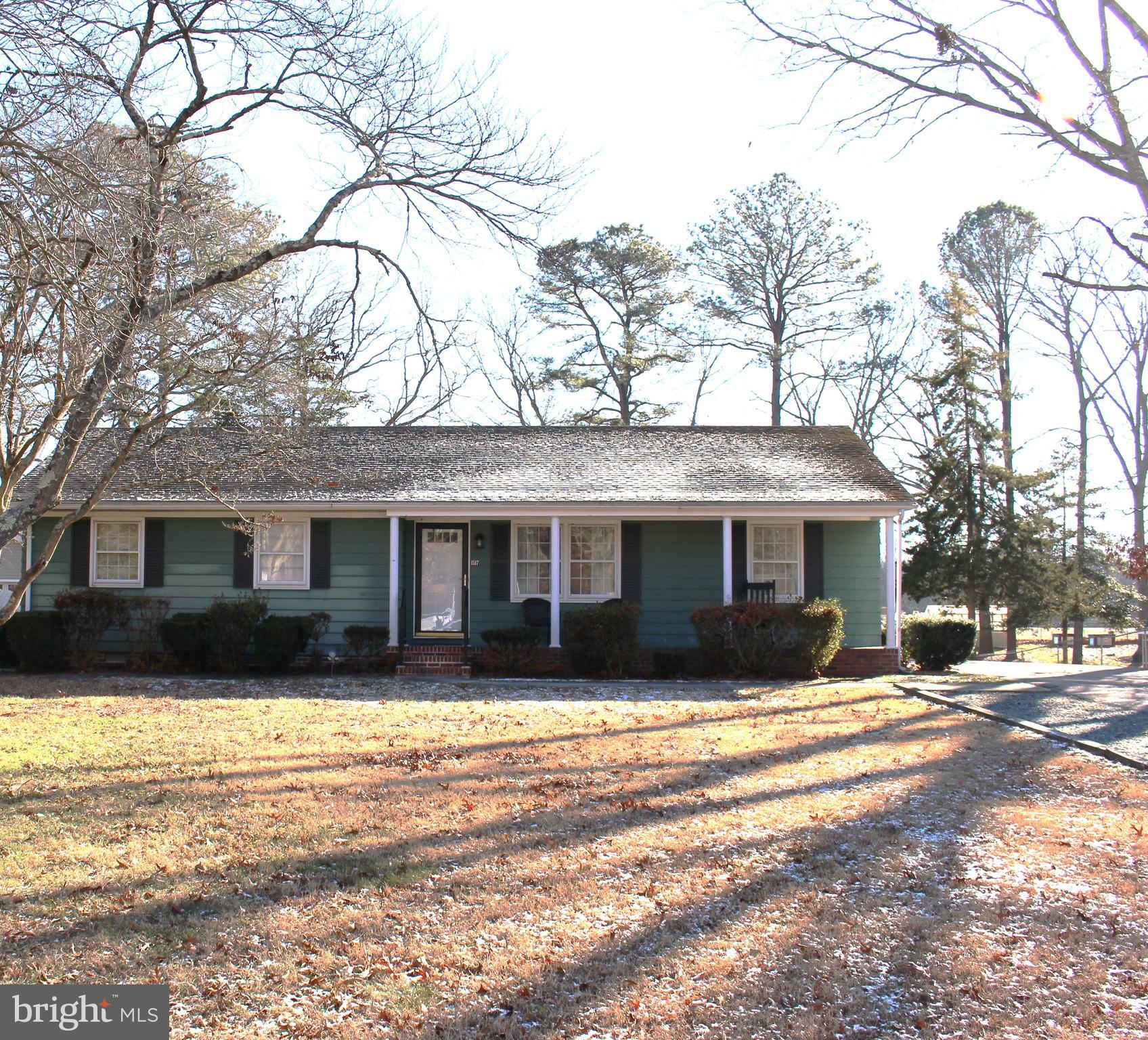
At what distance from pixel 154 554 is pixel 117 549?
2.26ft

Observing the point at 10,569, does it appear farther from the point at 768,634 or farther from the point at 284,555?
the point at 768,634

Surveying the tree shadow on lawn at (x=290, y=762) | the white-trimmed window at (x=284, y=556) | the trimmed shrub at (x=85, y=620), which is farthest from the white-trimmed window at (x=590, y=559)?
the trimmed shrub at (x=85, y=620)

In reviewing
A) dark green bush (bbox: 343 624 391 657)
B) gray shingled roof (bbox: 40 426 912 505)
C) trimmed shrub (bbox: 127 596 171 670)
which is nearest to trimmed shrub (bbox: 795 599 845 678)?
gray shingled roof (bbox: 40 426 912 505)

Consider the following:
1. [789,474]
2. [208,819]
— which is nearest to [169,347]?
[208,819]

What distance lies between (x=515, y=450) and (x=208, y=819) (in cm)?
1235

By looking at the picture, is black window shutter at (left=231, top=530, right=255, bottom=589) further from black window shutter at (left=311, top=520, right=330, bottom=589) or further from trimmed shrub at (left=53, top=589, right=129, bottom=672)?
trimmed shrub at (left=53, top=589, right=129, bottom=672)

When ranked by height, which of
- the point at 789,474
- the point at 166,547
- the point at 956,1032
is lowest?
the point at 956,1032

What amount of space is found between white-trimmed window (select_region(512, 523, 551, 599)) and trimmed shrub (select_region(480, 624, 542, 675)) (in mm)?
1231

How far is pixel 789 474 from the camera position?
16.5 metres

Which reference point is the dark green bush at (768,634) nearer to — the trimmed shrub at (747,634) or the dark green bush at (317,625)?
the trimmed shrub at (747,634)

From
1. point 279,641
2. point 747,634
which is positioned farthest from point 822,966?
point 279,641

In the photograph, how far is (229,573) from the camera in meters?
16.0

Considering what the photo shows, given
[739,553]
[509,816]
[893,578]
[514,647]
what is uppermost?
[739,553]

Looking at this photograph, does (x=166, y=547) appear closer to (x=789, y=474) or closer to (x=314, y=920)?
(x=789, y=474)
